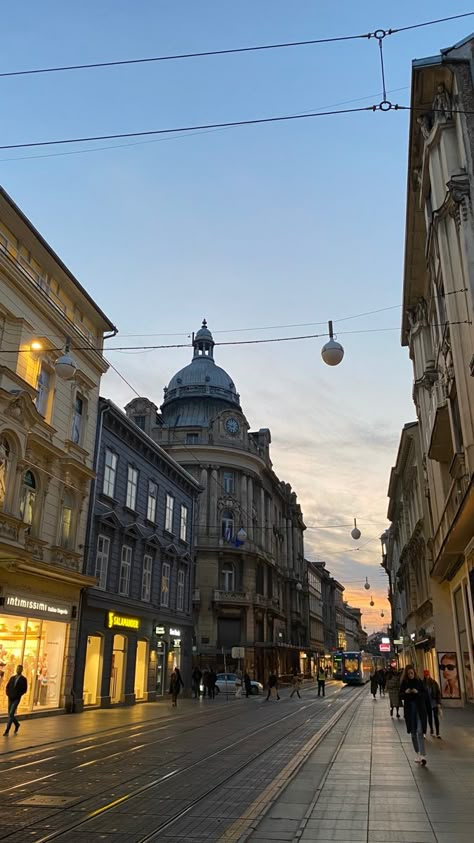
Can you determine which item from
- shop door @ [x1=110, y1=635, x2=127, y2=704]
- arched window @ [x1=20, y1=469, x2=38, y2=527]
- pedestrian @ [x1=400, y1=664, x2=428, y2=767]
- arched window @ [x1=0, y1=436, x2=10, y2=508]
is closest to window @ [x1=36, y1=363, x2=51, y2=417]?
arched window @ [x1=20, y1=469, x2=38, y2=527]

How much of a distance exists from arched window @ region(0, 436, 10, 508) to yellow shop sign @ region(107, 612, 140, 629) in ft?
34.1

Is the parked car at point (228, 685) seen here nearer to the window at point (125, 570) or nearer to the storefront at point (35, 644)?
the window at point (125, 570)

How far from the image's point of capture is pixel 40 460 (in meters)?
23.3

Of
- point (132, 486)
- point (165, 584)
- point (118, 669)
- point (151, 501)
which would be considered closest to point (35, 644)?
point (118, 669)

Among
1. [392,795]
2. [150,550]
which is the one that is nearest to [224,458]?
[150,550]

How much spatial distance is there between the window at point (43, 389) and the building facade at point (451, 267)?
13.6m

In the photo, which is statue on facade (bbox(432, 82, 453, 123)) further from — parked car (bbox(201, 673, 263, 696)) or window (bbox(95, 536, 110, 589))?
parked car (bbox(201, 673, 263, 696))

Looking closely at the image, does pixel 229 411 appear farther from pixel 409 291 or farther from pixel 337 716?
pixel 337 716

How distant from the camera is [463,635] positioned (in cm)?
2717

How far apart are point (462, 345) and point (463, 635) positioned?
14.1 metres

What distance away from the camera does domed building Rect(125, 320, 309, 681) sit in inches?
2286

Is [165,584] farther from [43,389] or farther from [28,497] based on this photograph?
[43,389]

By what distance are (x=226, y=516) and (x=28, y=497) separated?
1589 inches

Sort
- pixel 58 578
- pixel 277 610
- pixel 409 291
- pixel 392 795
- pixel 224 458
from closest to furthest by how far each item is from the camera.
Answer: pixel 392 795, pixel 58 578, pixel 409 291, pixel 224 458, pixel 277 610
